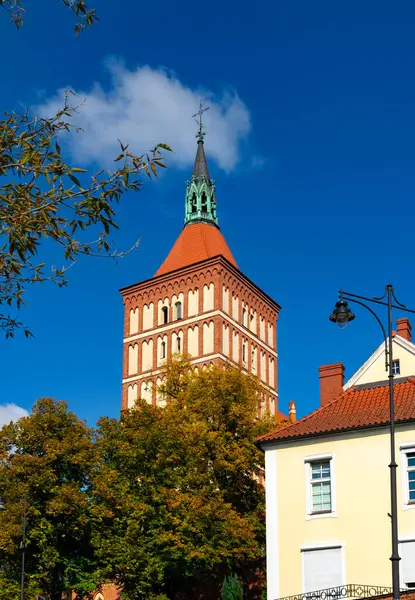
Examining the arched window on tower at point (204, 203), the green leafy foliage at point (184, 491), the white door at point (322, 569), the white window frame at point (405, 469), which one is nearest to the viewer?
the white window frame at point (405, 469)

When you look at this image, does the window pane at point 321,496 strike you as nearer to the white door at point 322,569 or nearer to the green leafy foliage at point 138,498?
the white door at point 322,569

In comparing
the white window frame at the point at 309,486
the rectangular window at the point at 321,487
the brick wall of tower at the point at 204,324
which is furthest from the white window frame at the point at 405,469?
the brick wall of tower at the point at 204,324

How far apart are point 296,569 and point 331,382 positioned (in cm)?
826

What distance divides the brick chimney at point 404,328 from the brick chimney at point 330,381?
2.78 m

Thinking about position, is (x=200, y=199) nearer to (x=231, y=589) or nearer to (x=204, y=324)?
(x=204, y=324)

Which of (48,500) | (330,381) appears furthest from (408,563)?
(48,500)

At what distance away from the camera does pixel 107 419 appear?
155 feet

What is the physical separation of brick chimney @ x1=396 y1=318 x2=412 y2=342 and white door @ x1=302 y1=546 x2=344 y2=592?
32.7 feet

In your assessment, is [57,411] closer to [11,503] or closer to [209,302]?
[11,503]

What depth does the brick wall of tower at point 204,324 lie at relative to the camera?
258ft

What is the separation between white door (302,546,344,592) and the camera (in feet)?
104

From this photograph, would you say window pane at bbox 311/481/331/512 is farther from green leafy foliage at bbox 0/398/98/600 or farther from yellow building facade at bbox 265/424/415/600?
green leafy foliage at bbox 0/398/98/600

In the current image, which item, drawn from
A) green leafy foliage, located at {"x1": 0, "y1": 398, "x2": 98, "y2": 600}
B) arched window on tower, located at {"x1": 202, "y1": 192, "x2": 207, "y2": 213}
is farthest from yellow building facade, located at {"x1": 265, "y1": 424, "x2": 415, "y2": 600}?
arched window on tower, located at {"x1": 202, "y1": 192, "x2": 207, "y2": 213}

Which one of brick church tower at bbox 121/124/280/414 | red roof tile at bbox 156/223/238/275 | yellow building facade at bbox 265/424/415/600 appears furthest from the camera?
red roof tile at bbox 156/223/238/275
